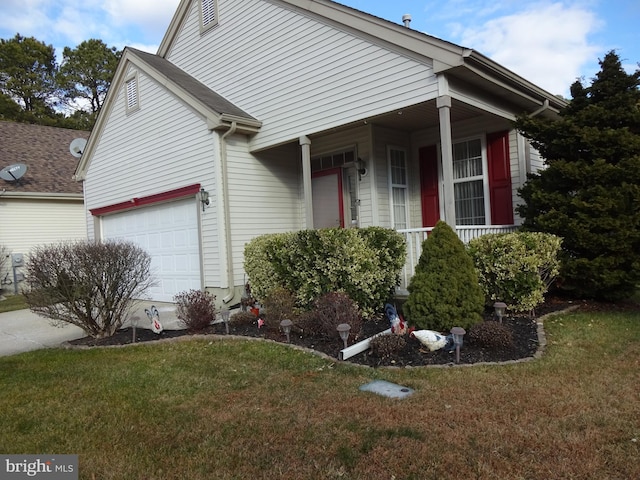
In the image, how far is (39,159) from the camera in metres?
18.1

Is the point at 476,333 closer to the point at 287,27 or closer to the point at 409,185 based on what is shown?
the point at 409,185

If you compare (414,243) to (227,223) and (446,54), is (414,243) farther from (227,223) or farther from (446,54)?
(227,223)

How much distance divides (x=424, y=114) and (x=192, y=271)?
5661 mm

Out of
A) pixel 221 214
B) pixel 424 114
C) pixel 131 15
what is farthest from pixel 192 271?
pixel 131 15

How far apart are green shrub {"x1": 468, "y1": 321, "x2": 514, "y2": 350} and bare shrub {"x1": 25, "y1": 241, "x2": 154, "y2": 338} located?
513 cm

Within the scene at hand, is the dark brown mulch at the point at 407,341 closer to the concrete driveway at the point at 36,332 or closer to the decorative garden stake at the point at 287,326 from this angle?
the decorative garden stake at the point at 287,326

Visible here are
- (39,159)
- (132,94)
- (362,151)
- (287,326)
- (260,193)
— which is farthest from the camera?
(39,159)

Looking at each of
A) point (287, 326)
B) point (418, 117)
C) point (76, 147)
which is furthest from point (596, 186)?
point (76, 147)

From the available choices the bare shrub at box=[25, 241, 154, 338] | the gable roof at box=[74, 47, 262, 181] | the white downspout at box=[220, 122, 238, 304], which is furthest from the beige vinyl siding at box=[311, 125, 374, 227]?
the bare shrub at box=[25, 241, 154, 338]

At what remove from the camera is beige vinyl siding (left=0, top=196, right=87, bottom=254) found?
15.7 metres

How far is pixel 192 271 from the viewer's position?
9.57 m

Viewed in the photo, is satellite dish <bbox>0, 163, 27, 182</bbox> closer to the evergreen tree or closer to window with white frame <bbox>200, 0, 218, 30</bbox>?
window with white frame <bbox>200, 0, 218, 30</bbox>

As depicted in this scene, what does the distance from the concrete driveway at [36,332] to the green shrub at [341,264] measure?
209cm

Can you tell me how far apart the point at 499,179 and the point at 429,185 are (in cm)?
143
